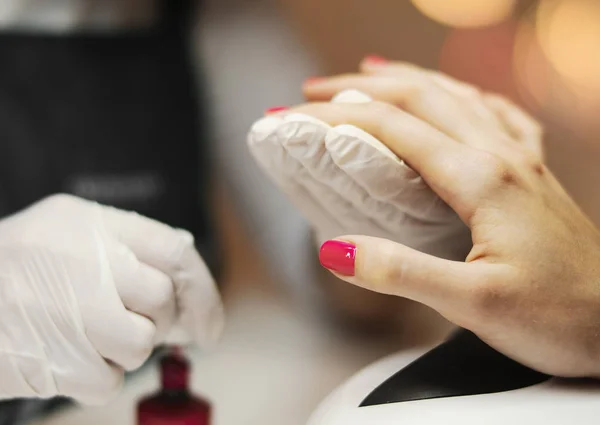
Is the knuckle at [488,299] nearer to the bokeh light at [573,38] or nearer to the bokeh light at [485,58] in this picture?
the bokeh light at [485,58]

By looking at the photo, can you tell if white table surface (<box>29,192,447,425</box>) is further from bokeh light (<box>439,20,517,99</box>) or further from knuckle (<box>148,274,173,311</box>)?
bokeh light (<box>439,20,517,99</box>)

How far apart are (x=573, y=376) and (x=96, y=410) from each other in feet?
1.88

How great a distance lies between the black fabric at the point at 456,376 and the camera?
51cm

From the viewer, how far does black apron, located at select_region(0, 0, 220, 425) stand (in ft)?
3.27

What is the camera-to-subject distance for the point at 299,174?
1.91 feet

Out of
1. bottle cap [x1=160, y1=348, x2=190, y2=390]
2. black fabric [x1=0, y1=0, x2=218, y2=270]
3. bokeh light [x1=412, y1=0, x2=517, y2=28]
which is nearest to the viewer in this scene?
bottle cap [x1=160, y1=348, x2=190, y2=390]

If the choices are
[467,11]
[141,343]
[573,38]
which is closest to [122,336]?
[141,343]

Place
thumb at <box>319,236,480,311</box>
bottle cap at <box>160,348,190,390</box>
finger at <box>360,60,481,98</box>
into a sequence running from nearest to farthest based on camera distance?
thumb at <box>319,236,480,311</box>
bottle cap at <box>160,348,190,390</box>
finger at <box>360,60,481,98</box>

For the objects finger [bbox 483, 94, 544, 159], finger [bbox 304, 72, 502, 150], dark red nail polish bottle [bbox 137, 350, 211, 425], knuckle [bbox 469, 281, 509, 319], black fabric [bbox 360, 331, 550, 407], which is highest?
finger [bbox 304, 72, 502, 150]

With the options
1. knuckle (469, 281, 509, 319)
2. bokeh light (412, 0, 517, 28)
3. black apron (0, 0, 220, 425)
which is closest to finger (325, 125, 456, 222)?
knuckle (469, 281, 509, 319)

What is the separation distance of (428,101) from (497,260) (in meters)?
0.22

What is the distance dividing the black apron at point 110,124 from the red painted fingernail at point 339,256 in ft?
1.96

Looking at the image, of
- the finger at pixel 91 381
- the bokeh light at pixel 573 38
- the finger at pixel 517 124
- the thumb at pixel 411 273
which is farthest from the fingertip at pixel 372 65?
the bokeh light at pixel 573 38

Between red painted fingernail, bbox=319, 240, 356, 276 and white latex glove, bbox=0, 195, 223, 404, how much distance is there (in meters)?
0.14
